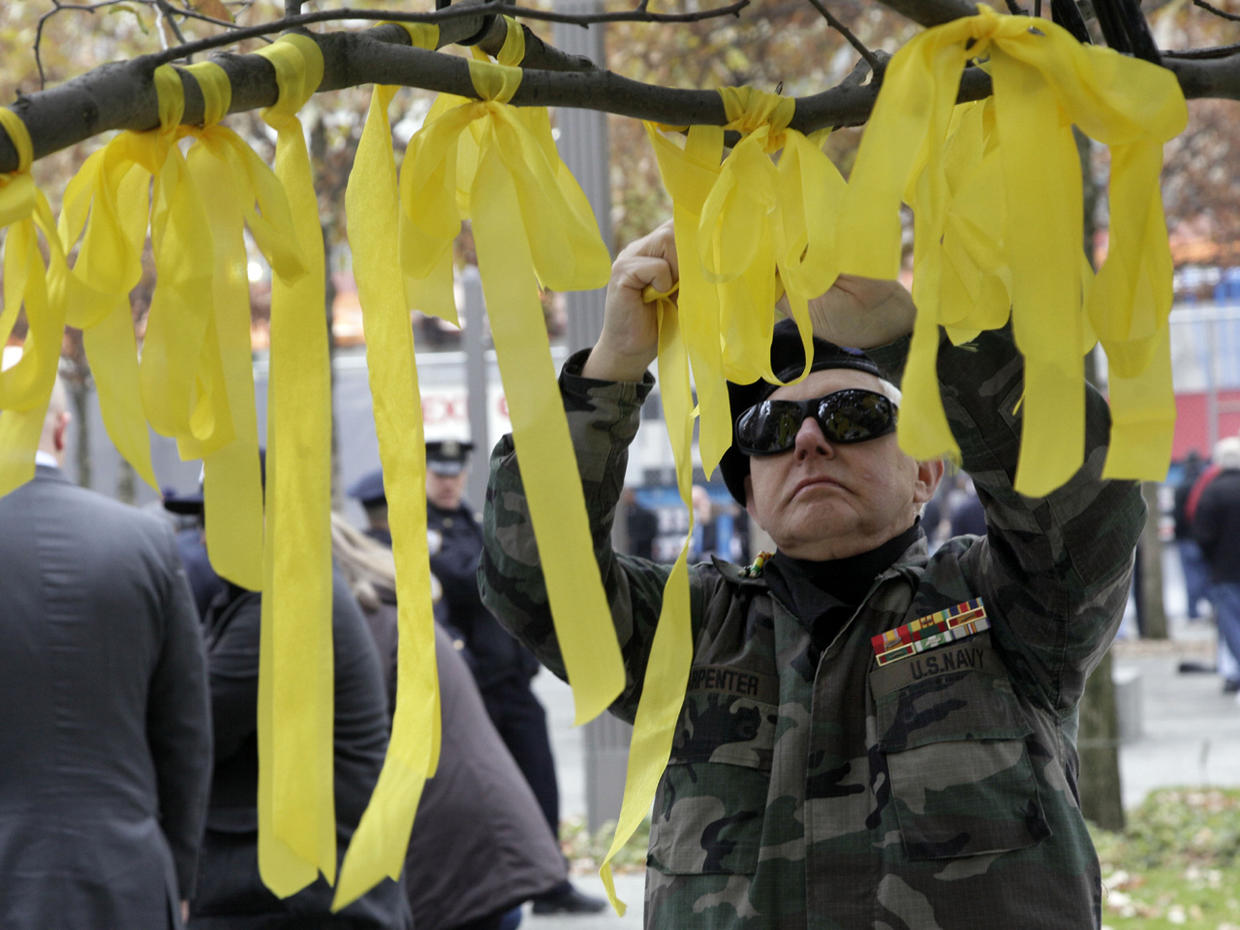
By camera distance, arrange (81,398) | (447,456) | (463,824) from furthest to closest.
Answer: (81,398) → (447,456) → (463,824)

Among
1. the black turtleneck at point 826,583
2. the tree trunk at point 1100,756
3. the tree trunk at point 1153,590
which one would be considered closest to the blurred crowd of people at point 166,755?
the black turtleneck at point 826,583

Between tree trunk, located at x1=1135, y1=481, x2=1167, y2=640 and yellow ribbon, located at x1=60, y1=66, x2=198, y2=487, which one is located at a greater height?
yellow ribbon, located at x1=60, y1=66, x2=198, y2=487

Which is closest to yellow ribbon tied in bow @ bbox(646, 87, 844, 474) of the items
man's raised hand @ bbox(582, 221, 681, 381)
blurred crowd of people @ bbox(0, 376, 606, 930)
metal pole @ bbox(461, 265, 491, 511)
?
man's raised hand @ bbox(582, 221, 681, 381)

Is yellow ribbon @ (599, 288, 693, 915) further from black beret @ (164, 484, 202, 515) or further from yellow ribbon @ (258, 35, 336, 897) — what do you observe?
black beret @ (164, 484, 202, 515)

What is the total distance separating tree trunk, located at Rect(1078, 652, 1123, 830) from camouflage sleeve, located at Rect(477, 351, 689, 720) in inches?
188

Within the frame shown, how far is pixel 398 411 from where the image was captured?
4.17 ft

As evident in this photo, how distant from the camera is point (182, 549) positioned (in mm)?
4195

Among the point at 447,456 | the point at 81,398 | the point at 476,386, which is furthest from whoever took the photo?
the point at 81,398

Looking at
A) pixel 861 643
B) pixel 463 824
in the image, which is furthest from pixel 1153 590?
pixel 861 643

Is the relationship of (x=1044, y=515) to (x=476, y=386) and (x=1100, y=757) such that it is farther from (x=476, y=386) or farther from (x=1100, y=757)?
(x=476, y=386)

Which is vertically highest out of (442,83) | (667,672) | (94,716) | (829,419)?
(442,83)

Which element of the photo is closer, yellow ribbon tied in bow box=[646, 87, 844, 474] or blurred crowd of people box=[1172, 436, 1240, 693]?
yellow ribbon tied in bow box=[646, 87, 844, 474]

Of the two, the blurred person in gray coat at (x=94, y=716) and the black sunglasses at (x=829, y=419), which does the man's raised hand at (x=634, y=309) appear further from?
the blurred person in gray coat at (x=94, y=716)

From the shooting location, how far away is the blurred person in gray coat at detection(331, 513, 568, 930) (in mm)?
3656
